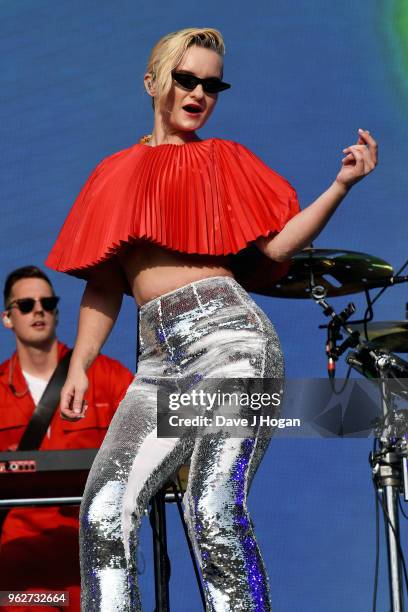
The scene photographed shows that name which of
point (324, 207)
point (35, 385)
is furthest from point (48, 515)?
point (324, 207)

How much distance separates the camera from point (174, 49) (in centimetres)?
230

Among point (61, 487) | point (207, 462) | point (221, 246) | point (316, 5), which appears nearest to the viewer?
point (207, 462)

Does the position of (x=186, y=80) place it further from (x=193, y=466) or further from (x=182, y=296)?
(x=193, y=466)

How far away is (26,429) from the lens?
355cm

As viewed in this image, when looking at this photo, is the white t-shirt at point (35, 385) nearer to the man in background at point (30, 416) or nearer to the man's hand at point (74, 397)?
the man in background at point (30, 416)

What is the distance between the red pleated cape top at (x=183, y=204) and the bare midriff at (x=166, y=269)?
4 centimetres

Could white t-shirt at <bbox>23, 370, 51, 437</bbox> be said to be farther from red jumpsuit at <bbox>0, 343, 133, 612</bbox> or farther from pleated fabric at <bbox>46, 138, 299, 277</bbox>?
pleated fabric at <bbox>46, 138, 299, 277</bbox>

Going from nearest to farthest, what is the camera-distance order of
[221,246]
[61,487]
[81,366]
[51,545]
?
[221,246]
[81,366]
[61,487]
[51,545]

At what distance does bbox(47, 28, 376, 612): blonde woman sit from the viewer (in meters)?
1.94

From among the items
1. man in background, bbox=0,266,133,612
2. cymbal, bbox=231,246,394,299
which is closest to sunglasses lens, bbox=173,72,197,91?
cymbal, bbox=231,246,394,299

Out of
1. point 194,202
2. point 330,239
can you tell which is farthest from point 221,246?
point 330,239

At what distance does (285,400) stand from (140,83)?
2.36m

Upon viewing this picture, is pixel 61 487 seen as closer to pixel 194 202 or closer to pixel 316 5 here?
pixel 194 202

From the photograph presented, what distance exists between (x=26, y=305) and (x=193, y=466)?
6.73 feet
